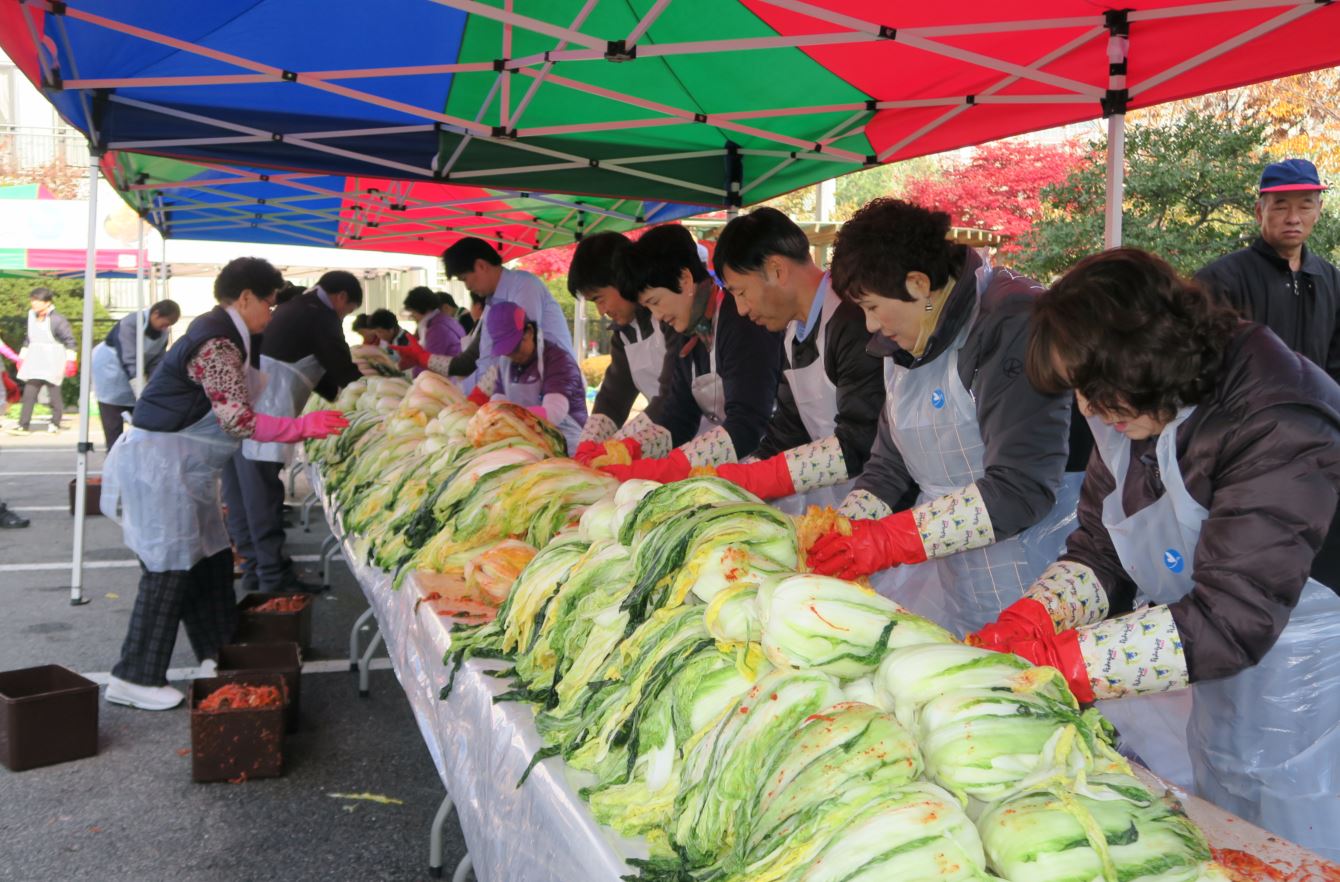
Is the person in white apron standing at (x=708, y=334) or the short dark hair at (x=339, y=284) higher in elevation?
the short dark hair at (x=339, y=284)

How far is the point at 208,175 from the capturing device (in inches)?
340

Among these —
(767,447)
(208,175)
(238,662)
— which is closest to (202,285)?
(208,175)

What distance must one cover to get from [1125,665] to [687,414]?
302cm

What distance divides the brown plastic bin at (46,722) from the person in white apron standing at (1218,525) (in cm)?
396

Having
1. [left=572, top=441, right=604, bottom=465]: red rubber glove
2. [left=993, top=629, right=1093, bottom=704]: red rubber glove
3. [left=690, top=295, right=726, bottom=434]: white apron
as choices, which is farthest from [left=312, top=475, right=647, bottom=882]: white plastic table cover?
[left=690, top=295, right=726, bottom=434]: white apron

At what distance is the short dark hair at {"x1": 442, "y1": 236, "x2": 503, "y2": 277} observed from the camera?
6379mm

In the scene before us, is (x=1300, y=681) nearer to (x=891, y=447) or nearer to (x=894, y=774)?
(x=894, y=774)

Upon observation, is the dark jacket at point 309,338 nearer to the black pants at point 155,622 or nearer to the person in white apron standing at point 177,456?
the person in white apron standing at point 177,456

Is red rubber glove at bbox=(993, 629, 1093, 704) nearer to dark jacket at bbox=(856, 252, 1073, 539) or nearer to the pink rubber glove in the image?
dark jacket at bbox=(856, 252, 1073, 539)

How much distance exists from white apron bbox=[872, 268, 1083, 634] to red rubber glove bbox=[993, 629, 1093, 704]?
109 cm

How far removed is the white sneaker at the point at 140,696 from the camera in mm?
4941

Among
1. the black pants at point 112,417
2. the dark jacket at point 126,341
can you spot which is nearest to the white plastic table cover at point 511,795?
the dark jacket at point 126,341

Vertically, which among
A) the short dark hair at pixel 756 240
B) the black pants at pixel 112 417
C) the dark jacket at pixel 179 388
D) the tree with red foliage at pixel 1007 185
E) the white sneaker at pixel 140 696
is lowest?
the white sneaker at pixel 140 696

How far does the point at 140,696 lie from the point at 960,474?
396 cm
